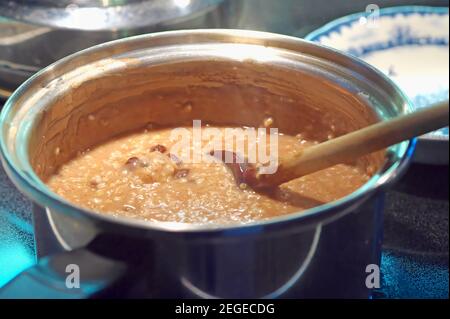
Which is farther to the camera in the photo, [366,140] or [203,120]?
[203,120]

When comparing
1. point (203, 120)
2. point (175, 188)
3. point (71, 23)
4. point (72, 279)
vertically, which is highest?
point (71, 23)

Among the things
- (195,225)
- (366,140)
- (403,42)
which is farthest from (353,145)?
(403,42)

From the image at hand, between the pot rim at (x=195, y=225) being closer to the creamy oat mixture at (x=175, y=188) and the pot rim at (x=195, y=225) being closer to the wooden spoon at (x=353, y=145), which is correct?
the wooden spoon at (x=353, y=145)

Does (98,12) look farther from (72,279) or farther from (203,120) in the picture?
(72,279)

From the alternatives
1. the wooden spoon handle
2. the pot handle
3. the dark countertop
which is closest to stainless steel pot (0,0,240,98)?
the dark countertop

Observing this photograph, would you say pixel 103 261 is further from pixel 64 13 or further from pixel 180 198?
pixel 64 13

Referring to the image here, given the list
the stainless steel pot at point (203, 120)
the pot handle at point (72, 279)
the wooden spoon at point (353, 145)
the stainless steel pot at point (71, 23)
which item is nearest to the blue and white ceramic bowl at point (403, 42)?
the stainless steel pot at point (71, 23)

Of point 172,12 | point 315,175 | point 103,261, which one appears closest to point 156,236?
point 103,261
